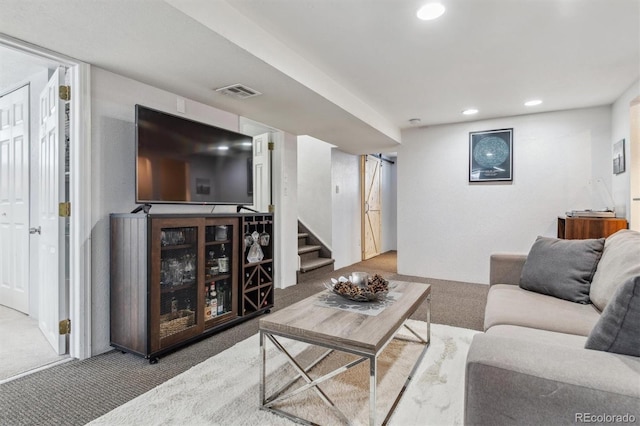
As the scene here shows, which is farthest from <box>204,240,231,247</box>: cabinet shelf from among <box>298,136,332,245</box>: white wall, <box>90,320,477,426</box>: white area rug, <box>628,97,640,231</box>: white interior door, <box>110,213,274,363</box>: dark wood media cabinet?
<box>628,97,640,231</box>: white interior door

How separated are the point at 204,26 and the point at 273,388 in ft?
6.79

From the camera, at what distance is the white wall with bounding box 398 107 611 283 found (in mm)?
3963

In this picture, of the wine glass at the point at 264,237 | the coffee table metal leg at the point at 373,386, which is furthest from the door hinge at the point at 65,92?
the coffee table metal leg at the point at 373,386

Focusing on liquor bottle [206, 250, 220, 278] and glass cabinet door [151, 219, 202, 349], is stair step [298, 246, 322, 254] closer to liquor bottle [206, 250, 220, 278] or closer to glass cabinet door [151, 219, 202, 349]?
liquor bottle [206, 250, 220, 278]

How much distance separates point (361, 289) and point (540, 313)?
101 centimetres

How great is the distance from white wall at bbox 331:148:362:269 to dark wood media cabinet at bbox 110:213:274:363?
8.38 ft

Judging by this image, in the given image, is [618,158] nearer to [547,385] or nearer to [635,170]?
[635,170]

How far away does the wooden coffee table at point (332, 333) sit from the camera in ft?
4.58

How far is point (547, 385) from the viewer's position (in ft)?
2.97

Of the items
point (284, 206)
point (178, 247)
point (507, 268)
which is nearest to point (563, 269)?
point (507, 268)

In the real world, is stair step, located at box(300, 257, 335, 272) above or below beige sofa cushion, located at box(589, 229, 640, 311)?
below

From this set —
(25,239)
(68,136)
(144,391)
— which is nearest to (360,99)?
(68,136)

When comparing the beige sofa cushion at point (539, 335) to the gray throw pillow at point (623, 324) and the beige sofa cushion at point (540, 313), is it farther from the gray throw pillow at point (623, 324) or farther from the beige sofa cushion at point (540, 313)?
the gray throw pillow at point (623, 324)

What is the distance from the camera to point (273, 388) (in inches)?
73.4
